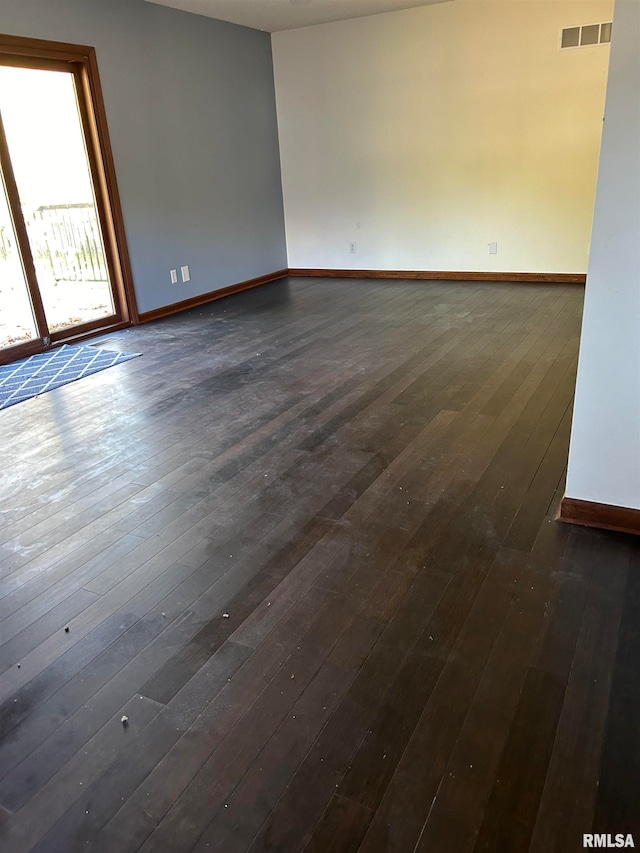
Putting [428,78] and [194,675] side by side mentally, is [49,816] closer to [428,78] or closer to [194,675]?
[194,675]

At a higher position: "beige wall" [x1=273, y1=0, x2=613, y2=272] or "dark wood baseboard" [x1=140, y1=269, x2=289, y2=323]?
"beige wall" [x1=273, y1=0, x2=613, y2=272]

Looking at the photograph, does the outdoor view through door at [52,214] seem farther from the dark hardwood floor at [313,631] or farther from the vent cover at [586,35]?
the vent cover at [586,35]

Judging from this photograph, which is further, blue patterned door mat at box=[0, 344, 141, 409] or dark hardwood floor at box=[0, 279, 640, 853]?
blue patterned door mat at box=[0, 344, 141, 409]

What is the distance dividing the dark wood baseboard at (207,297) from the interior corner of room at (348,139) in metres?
0.03

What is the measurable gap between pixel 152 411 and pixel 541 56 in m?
5.04

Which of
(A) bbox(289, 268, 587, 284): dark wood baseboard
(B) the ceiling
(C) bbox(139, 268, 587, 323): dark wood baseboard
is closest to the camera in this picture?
(B) the ceiling

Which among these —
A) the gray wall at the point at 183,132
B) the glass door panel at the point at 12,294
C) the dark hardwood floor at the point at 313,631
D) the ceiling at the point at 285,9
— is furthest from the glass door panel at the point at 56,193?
the dark hardwood floor at the point at 313,631

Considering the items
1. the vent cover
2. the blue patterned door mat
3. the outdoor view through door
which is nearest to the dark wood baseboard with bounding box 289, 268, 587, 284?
the vent cover

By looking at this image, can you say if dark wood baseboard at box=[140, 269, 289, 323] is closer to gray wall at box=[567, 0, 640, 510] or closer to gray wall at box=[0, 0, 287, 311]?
gray wall at box=[0, 0, 287, 311]

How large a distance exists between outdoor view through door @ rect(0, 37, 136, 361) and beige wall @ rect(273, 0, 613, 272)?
2828 mm

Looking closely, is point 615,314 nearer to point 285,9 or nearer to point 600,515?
point 600,515

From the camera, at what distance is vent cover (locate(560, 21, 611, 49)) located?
552 cm

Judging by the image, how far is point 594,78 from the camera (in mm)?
5668

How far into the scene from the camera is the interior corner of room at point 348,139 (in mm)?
5488
